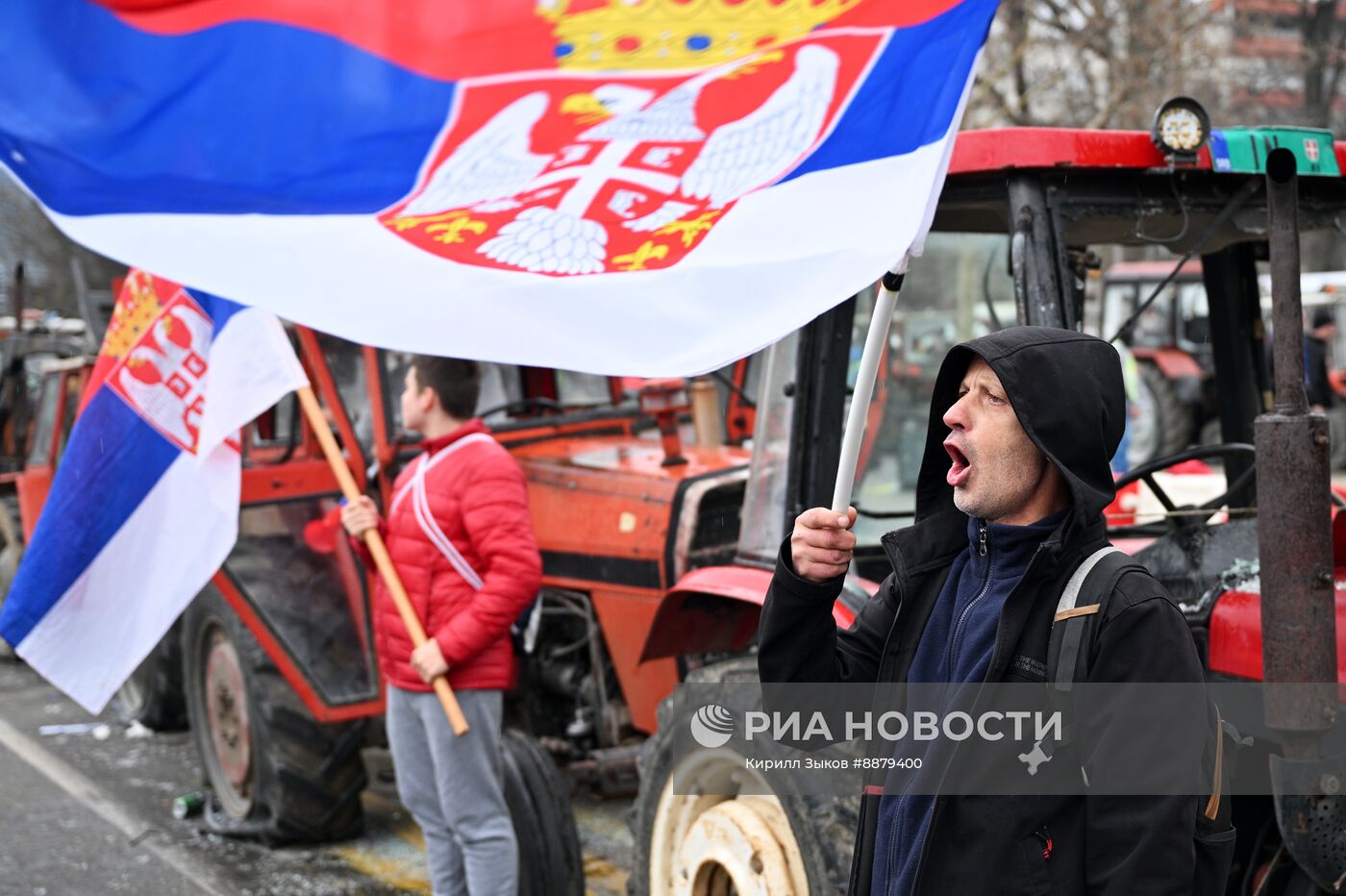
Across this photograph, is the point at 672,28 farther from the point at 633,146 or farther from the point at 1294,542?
the point at 1294,542

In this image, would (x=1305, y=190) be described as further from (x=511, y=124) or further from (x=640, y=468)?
(x=640, y=468)

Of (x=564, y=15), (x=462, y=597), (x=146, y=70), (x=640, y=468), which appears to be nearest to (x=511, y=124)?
(x=564, y=15)

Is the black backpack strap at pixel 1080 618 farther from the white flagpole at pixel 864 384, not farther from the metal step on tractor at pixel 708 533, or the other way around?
the metal step on tractor at pixel 708 533

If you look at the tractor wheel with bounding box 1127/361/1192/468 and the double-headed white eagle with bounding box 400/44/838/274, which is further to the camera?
the tractor wheel with bounding box 1127/361/1192/468

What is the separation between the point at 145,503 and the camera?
4207 millimetres

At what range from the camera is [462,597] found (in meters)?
4.20

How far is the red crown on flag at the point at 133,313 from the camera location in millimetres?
4457

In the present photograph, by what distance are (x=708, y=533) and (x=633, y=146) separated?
1928 millimetres

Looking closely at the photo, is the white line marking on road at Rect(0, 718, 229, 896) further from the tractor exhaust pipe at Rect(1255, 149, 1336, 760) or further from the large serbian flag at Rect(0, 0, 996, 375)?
the tractor exhaust pipe at Rect(1255, 149, 1336, 760)

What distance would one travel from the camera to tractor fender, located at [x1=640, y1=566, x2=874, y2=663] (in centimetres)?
383

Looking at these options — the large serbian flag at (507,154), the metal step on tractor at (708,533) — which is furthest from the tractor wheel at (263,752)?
the large serbian flag at (507,154)

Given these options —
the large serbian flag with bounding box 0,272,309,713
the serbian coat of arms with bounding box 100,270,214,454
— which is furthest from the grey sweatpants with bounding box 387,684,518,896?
the serbian coat of arms with bounding box 100,270,214,454

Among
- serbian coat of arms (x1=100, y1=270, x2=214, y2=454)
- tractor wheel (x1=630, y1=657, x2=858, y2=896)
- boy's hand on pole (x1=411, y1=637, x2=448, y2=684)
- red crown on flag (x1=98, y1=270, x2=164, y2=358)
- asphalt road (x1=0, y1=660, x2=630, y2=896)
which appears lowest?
asphalt road (x1=0, y1=660, x2=630, y2=896)

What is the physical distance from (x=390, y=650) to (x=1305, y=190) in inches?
107
